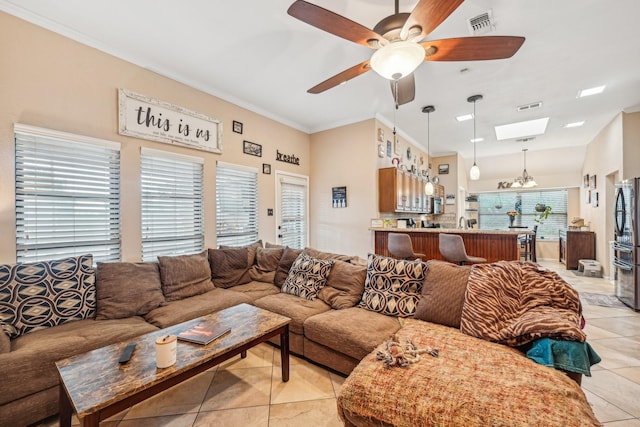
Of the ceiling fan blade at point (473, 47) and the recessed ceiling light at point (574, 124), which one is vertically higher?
the recessed ceiling light at point (574, 124)

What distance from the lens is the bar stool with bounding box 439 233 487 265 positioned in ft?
11.6

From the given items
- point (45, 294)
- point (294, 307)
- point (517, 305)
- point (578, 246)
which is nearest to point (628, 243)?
point (578, 246)

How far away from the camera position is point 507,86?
11.4 feet

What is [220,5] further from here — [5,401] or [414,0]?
[5,401]

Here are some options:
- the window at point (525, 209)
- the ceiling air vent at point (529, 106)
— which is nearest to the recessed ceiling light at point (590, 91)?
the ceiling air vent at point (529, 106)

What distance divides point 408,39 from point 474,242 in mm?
3239

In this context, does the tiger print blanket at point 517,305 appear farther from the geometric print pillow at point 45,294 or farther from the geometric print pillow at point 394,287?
the geometric print pillow at point 45,294

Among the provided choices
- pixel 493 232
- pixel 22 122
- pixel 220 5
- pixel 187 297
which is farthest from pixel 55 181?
pixel 493 232

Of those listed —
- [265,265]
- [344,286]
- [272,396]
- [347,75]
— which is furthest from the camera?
[265,265]

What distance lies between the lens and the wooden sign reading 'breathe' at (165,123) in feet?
9.22

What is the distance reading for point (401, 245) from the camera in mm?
3906

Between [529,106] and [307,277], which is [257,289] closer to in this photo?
[307,277]

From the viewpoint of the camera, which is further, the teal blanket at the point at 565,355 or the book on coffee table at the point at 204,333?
the book on coffee table at the point at 204,333

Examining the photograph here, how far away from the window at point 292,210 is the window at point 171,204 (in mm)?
1434
